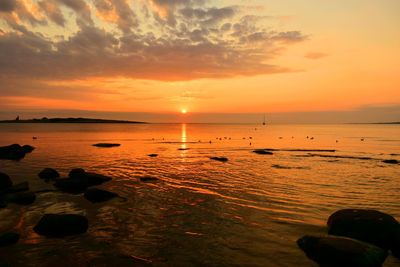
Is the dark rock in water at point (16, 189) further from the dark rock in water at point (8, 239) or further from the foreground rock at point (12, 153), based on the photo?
the foreground rock at point (12, 153)

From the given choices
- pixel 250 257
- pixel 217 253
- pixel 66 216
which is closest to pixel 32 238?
pixel 66 216

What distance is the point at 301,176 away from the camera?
28.8 m

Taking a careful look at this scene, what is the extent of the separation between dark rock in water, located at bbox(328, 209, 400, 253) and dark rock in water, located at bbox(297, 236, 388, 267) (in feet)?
3.76

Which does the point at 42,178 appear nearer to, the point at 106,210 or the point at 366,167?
the point at 106,210

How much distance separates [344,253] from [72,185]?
18.4 m

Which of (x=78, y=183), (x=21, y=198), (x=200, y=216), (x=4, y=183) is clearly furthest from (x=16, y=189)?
(x=200, y=216)

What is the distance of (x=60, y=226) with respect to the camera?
45.4 feet

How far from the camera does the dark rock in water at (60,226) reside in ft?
45.1

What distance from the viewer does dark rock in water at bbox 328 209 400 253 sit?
12.2m

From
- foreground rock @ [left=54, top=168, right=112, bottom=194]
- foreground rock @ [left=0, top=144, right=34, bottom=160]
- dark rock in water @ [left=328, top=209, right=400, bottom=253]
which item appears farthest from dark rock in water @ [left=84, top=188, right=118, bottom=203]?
foreground rock @ [left=0, top=144, right=34, bottom=160]

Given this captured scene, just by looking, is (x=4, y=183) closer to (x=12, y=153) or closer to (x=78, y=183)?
(x=78, y=183)

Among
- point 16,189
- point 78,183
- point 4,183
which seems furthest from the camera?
point 78,183

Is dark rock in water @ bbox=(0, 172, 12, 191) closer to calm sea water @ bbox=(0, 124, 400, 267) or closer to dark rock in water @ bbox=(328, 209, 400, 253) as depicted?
calm sea water @ bbox=(0, 124, 400, 267)

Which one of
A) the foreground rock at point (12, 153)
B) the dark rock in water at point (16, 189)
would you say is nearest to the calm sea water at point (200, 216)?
the dark rock in water at point (16, 189)
